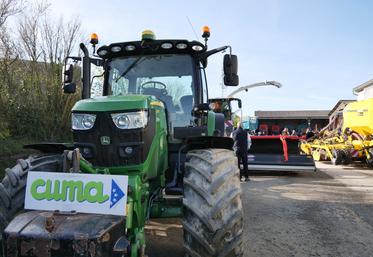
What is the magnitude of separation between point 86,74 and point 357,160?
45.5 feet

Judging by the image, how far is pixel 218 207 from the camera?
3.15 meters

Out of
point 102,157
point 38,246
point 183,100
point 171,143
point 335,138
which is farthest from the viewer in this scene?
point 335,138

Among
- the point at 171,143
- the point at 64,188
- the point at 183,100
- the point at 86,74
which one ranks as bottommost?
the point at 64,188

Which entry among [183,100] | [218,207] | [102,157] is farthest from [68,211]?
[183,100]

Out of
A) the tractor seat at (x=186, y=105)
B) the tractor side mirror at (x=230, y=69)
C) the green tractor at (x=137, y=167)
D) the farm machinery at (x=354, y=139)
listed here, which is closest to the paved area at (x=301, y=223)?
the green tractor at (x=137, y=167)

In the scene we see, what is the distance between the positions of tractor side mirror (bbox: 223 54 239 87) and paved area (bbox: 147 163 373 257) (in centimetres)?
210

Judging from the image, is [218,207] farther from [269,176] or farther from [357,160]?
[357,160]

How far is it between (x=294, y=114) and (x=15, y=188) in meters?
40.7

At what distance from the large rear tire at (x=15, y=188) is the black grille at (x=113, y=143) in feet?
1.59

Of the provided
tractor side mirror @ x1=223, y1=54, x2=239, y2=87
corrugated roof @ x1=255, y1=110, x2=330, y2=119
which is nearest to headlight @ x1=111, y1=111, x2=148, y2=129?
tractor side mirror @ x1=223, y1=54, x2=239, y2=87

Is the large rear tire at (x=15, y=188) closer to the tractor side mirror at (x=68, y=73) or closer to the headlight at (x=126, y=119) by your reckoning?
the headlight at (x=126, y=119)

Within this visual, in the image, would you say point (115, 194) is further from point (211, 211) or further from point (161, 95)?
point (161, 95)

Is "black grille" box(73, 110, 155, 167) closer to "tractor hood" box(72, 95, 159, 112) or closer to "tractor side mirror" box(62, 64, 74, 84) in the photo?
"tractor hood" box(72, 95, 159, 112)

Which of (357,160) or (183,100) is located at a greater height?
(183,100)
